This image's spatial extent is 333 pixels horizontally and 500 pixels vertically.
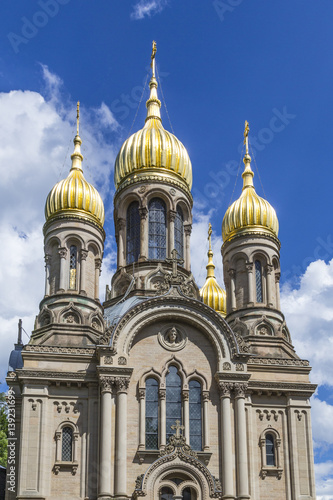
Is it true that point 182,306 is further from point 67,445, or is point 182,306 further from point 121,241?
point 121,241

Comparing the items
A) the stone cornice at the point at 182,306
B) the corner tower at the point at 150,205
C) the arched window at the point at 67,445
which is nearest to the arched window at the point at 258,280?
the corner tower at the point at 150,205

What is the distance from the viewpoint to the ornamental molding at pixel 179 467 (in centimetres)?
3344

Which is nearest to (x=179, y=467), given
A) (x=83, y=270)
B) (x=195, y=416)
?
(x=195, y=416)

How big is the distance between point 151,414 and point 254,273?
9410mm

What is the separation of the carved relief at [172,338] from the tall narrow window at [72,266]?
17.8 feet

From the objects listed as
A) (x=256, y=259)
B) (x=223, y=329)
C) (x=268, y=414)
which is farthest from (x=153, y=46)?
(x=268, y=414)

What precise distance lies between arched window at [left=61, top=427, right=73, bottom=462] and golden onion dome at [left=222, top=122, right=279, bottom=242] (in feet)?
42.0

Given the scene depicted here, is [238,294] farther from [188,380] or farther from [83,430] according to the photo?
[83,430]

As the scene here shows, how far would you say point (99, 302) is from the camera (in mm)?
39844

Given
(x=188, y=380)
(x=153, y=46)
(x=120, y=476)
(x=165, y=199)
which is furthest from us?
(x=153, y=46)

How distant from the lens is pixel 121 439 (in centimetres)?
3422

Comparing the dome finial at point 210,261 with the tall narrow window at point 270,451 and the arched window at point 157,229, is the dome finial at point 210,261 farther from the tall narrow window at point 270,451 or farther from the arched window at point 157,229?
the tall narrow window at point 270,451

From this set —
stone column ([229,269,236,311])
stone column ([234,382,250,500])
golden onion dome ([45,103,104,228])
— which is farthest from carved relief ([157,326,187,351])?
golden onion dome ([45,103,104,228])

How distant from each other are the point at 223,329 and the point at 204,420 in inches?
150
